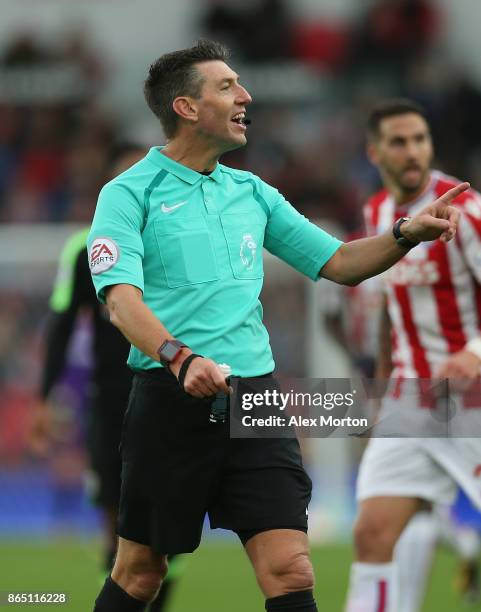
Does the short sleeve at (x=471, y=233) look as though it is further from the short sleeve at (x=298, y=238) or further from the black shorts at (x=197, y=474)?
the black shorts at (x=197, y=474)

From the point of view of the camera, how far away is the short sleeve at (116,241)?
168 inches

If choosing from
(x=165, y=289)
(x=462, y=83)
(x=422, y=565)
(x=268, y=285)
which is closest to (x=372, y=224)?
(x=422, y=565)

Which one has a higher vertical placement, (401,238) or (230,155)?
(230,155)

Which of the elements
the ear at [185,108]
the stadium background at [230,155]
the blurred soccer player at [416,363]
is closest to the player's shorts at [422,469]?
the blurred soccer player at [416,363]

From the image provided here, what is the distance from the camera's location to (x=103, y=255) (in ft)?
14.0

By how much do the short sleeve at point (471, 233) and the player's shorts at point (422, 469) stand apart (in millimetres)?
675

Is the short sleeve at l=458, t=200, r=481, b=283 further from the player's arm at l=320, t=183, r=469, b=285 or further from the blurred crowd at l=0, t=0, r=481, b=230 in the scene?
the blurred crowd at l=0, t=0, r=481, b=230

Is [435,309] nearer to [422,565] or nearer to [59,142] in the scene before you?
[422,565]

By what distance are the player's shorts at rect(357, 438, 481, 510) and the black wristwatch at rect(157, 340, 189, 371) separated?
182 centimetres

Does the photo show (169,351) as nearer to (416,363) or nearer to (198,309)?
(198,309)

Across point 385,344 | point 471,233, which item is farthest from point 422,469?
point 471,233

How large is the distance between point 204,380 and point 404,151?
2.52 meters

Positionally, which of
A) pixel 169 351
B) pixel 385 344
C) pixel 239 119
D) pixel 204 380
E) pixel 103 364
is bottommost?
pixel 204 380

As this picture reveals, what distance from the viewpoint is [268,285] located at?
40.5 feet
